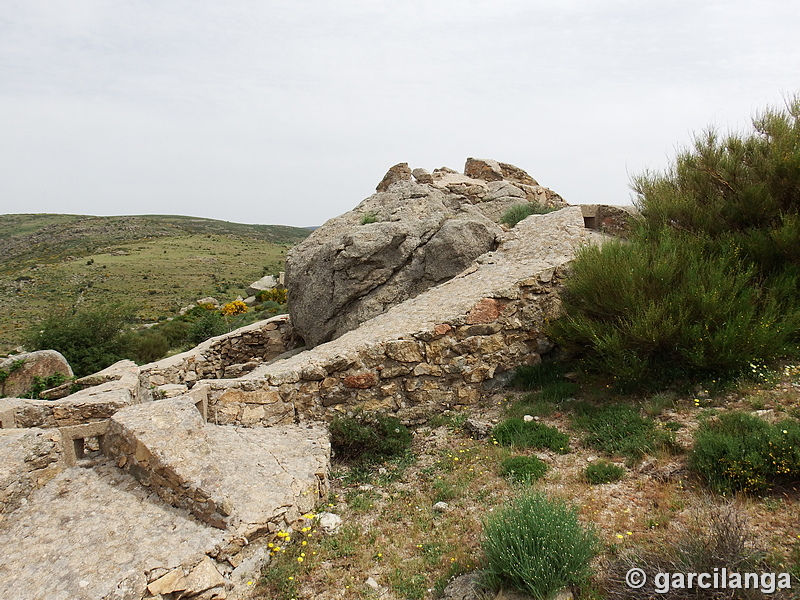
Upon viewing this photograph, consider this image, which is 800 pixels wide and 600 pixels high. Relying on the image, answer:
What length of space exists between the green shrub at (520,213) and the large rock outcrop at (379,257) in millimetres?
580

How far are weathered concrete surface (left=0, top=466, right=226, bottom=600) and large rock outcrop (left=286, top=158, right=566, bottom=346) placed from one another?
536 centimetres

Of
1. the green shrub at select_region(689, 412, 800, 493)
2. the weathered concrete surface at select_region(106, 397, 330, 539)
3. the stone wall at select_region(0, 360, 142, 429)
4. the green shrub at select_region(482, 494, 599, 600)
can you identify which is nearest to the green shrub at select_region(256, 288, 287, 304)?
the stone wall at select_region(0, 360, 142, 429)

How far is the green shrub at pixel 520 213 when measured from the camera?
1079cm

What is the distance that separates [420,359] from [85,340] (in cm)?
1310

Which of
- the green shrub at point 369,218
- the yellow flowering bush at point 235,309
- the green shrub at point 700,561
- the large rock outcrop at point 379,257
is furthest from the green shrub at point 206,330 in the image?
the green shrub at point 700,561

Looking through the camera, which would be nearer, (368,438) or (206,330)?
(368,438)

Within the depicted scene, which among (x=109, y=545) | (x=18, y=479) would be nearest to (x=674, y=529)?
(x=109, y=545)

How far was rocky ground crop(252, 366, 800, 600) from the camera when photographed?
11.8ft

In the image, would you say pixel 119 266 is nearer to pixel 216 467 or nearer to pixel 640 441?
pixel 216 467

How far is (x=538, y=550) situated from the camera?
3.22 meters

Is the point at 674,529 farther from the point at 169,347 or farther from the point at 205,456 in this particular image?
the point at 169,347

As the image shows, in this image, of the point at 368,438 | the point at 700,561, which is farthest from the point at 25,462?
the point at 700,561

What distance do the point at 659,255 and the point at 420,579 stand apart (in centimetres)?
482

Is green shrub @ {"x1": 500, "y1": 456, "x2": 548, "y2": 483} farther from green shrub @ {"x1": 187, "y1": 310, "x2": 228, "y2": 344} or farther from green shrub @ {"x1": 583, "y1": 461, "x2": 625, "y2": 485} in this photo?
green shrub @ {"x1": 187, "y1": 310, "x2": 228, "y2": 344}
